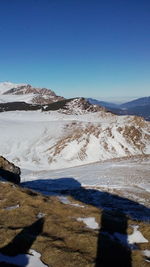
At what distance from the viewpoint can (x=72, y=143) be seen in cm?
12350

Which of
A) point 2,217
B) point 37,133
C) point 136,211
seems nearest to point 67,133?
point 37,133

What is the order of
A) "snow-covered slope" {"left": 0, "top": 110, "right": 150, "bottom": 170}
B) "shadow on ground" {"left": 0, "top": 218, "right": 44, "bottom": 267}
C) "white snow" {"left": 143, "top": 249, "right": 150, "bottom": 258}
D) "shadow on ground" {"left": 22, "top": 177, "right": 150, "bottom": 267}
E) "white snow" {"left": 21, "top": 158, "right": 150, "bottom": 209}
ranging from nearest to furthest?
"shadow on ground" {"left": 0, "top": 218, "right": 44, "bottom": 267}
"shadow on ground" {"left": 22, "top": 177, "right": 150, "bottom": 267}
"white snow" {"left": 143, "top": 249, "right": 150, "bottom": 258}
"white snow" {"left": 21, "top": 158, "right": 150, "bottom": 209}
"snow-covered slope" {"left": 0, "top": 110, "right": 150, "bottom": 170}

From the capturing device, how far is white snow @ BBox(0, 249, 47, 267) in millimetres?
11742

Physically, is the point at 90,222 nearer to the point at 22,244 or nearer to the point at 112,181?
the point at 22,244

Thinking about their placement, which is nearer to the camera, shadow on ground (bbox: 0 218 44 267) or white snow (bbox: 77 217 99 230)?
shadow on ground (bbox: 0 218 44 267)

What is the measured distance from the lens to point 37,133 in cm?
14888

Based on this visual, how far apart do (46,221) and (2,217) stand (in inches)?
106

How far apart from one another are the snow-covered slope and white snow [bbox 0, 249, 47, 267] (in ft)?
280

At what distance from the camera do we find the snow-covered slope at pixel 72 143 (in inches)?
4358

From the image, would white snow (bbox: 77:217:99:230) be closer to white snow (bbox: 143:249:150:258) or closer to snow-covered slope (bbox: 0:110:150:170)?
white snow (bbox: 143:249:150:258)

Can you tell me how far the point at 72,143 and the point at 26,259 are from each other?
111360 mm

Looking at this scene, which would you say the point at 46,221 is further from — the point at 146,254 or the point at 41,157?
the point at 41,157

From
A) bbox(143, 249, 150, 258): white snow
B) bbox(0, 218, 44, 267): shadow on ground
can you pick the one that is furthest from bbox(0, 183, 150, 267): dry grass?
bbox(143, 249, 150, 258): white snow

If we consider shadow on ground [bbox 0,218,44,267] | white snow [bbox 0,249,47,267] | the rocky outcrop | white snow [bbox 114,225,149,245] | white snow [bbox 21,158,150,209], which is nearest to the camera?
white snow [bbox 0,249,47,267]
